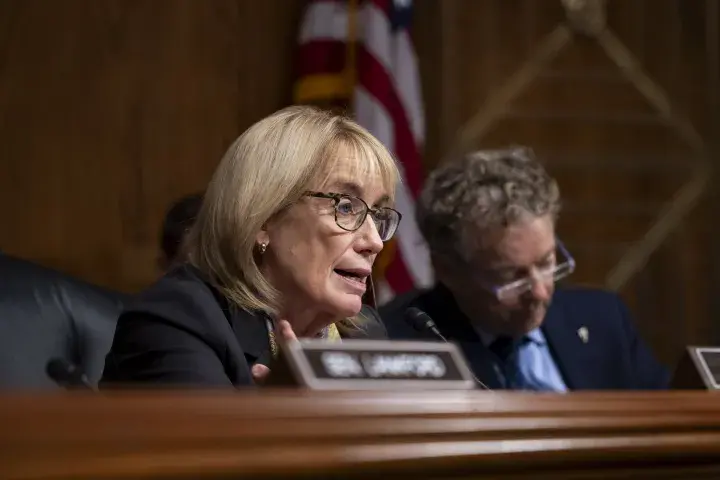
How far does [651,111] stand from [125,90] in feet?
7.12

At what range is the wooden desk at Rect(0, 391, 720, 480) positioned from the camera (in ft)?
2.68

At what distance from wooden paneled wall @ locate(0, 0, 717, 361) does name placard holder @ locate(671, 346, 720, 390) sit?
2415mm

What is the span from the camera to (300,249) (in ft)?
6.62

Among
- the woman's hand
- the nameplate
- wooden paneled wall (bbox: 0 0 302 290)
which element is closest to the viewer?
the nameplate

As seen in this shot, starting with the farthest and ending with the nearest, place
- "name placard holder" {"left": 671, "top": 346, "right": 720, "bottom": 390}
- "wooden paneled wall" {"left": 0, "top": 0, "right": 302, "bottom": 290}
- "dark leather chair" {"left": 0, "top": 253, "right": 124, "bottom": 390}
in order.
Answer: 1. "wooden paneled wall" {"left": 0, "top": 0, "right": 302, "bottom": 290}
2. "dark leather chair" {"left": 0, "top": 253, "right": 124, "bottom": 390}
3. "name placard holder" {"left": 671, "top": 346, "right": 720, "bottom": 390}

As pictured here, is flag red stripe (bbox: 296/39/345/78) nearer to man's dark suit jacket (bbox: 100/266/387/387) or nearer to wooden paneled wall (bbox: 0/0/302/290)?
wooden paneled wall (bbox: 0/0/302/290)

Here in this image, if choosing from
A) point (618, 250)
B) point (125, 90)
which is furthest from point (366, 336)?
point (618, 250)

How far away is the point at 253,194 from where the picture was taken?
198cm

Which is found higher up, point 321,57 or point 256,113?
point 321,57

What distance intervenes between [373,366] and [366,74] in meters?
2.90

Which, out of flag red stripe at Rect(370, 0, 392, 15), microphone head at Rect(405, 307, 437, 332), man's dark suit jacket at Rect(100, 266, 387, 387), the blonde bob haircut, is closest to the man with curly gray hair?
microphone head at Rect(405, 307, 437, 332)

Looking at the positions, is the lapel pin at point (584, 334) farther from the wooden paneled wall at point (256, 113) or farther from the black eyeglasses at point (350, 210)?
the wooden paneled wall at point (256, 113)

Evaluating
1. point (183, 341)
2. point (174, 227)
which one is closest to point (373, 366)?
point (183, 341)

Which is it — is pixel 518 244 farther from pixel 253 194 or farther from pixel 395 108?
pixel 395 108
